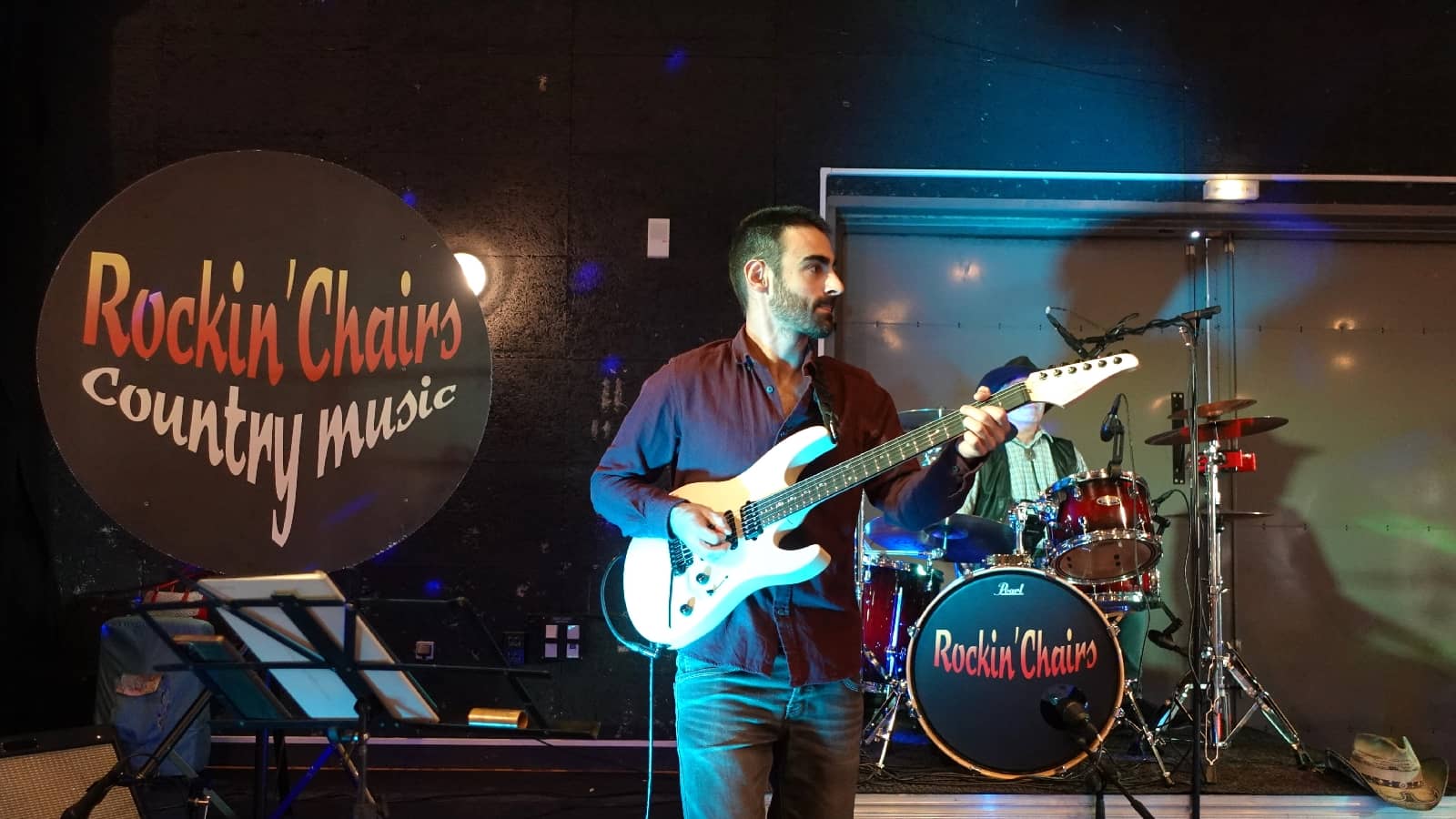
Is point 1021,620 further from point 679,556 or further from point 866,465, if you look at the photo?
point 679,556

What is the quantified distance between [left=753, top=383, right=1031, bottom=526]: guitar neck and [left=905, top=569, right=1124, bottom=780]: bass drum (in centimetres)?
197

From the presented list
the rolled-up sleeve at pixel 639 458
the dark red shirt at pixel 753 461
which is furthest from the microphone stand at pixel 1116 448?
the rolled-up sleeve at pixel 639 458

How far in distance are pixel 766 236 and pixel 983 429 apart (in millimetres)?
793

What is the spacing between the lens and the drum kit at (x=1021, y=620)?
15.1 feet

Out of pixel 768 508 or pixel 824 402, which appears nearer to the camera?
pixel 768 508

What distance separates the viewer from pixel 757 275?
2.91 m

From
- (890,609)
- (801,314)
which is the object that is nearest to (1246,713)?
(890,609)

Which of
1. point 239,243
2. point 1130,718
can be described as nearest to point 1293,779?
point 1130,718

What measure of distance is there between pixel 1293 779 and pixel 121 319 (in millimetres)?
5489

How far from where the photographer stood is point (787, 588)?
267 cm

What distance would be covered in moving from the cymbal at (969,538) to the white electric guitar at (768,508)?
2023mm

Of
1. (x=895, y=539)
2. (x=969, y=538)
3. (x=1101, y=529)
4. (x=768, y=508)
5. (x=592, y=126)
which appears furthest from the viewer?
(x=592, y=126)

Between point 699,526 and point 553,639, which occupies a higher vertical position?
point 699,526

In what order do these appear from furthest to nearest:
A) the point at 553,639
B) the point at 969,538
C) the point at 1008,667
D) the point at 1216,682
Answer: the point at 553,639 → the point at 1216,682 → the point at 969,538 → the point at 1008,667
